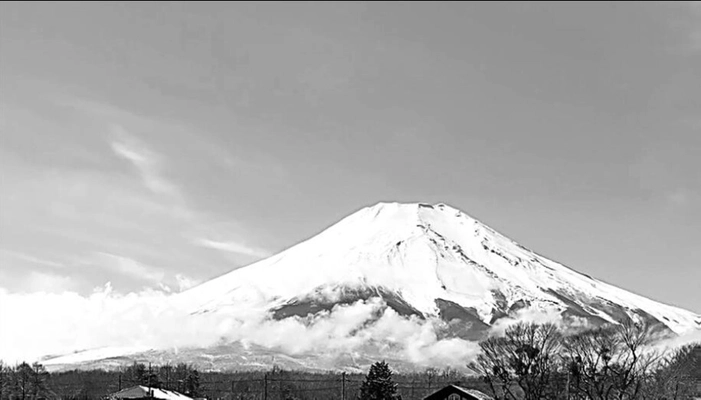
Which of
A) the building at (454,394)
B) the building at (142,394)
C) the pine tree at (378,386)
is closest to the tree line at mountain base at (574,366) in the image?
the building at (454,394)

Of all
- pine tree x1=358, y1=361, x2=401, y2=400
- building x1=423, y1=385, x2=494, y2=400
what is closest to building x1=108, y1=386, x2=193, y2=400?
pine tree x1=358, y1=361, x2=401, y2=400

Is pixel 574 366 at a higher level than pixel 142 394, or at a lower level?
higher

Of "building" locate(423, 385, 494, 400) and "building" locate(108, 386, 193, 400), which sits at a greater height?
"building" locate(108, 386, 193, 400)

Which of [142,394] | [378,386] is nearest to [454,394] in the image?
[378,386]

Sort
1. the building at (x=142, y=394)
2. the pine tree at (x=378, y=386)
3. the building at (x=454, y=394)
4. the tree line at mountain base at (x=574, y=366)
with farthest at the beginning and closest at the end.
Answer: the pine tree at (x=378, y=386), the building at (x=142, y=394), the building at (x=454, y=394), the tree line at mountain base at (x=574, y=366)

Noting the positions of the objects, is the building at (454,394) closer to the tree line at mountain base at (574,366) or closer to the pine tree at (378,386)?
the tree line at mountain base at (574,366)

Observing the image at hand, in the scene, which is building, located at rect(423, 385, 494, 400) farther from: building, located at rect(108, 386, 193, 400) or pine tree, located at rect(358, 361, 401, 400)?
building, located at rect(108, 386, 193, 400)

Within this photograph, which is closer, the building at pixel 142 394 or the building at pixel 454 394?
the building at pixel 454 394

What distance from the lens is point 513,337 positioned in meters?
62.7

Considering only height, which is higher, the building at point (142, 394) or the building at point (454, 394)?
the building at point (142, 394)

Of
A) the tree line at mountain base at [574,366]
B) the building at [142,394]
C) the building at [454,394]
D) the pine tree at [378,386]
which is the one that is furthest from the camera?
the pine tree at [378,386]

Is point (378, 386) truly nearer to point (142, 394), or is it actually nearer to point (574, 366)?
point (142, 394)

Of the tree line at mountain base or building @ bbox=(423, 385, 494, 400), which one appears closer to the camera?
the tree line at mountain base

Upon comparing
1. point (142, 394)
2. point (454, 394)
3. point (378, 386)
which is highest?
point (378, 386)
